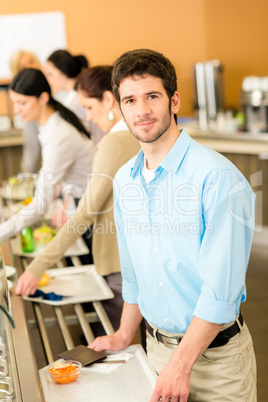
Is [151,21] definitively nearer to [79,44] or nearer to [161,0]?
[161,0]

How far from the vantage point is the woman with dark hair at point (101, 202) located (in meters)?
2.03

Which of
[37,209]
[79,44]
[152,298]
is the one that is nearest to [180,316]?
[152,298]

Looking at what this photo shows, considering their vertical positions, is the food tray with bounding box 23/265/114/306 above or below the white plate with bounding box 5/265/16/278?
below

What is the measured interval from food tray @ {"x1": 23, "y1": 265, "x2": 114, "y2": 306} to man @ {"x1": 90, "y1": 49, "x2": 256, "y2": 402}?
0.53m

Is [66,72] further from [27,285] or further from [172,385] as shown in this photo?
[172,385]

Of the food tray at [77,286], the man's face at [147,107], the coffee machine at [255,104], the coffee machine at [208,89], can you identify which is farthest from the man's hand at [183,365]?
the coffee machine at [208,89]

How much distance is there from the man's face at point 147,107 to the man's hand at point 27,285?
2.95 ft

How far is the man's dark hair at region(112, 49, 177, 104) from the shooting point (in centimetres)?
133

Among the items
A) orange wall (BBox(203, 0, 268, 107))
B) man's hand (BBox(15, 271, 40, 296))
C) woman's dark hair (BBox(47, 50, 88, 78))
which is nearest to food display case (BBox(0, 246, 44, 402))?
man's hand (BBox(15, 271, 40, 296))

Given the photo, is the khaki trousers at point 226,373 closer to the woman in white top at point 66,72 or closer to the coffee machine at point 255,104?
the woman in white top at point 66,72

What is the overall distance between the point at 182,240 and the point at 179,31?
254 inches

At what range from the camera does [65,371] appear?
142 cm

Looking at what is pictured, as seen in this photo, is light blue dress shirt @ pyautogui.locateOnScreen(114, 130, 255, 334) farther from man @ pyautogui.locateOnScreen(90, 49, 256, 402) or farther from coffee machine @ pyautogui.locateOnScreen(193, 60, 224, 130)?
coffee machine @ pyautogui.locateOnScreen(193, 60, 224, 130)

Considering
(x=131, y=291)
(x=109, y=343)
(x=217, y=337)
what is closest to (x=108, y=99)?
(x=131, y=291)
